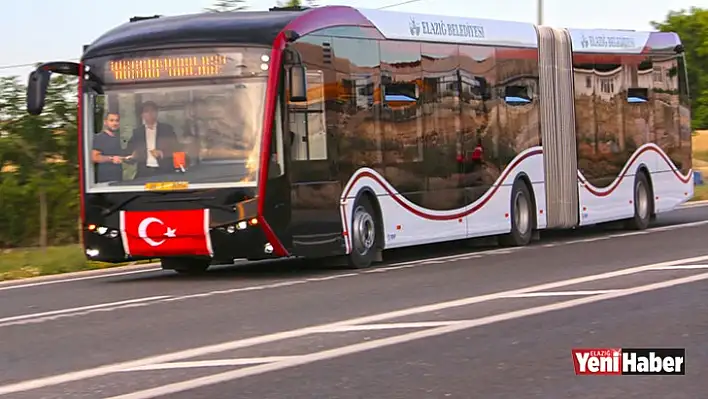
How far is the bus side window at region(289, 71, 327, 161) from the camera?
54.9ft

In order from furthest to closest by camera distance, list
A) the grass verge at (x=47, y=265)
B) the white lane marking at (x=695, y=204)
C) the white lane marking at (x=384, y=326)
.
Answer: the white lane marking at (x=695, y=204) < the grass verge at (x=47, y=265) < the white lane marking at (x=384, y=326)

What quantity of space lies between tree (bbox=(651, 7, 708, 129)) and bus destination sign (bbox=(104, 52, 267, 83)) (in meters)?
70.4

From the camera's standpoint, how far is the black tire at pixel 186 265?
18.3 m

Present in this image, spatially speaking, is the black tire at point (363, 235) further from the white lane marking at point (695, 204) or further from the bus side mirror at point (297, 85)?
the white lane marking at point (695, 204)

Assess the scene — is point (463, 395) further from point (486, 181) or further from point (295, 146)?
point (486, 181)

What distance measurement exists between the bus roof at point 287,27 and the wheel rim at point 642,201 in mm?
4407

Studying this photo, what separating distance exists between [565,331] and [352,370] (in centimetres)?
229

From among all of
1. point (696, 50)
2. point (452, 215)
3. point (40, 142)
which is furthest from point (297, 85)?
point (696, 50)

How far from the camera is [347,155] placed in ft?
58.4

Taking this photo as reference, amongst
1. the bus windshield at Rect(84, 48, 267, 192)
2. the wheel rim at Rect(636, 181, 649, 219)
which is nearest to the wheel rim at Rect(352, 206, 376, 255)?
the bus windshield at Rect(84, 48, 267, 192)

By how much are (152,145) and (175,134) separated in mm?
316

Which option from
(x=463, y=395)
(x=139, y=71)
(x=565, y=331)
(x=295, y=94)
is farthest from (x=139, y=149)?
(x=463, y=395)

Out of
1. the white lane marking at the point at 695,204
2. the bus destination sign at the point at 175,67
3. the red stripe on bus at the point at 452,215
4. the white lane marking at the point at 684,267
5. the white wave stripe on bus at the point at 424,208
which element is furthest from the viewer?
the white lane marking at the point at 695,204

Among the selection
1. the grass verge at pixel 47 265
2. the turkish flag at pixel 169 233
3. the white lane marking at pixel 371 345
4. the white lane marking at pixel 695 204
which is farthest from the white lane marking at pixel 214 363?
the white lane marking at pixel 695 204
